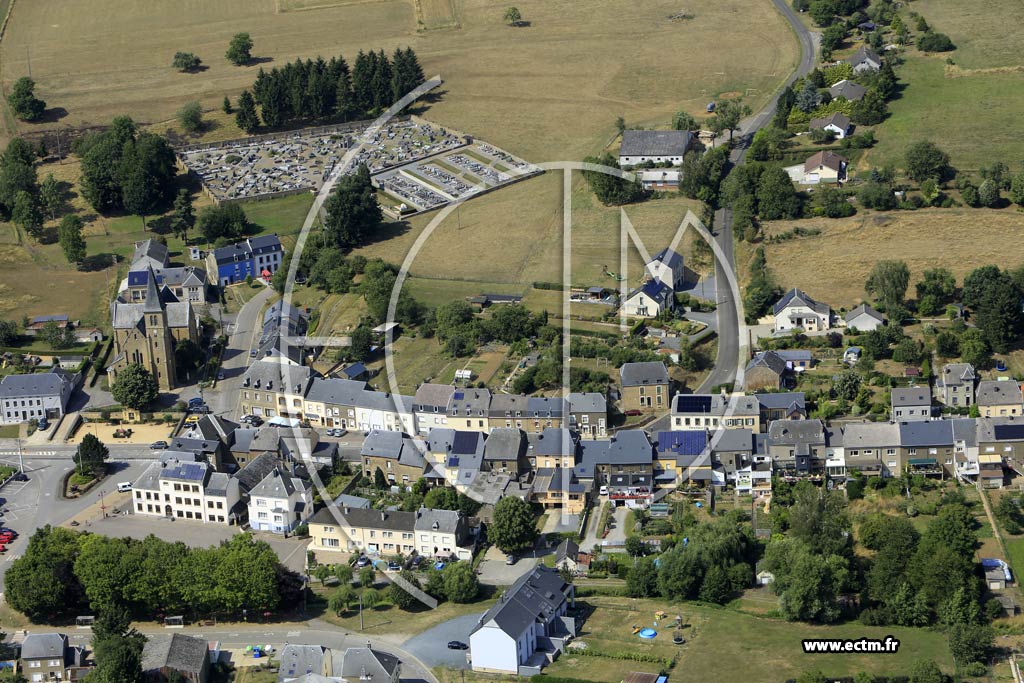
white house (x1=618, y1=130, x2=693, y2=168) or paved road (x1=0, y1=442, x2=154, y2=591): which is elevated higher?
white house (x1=618, y1=130, x2=693, y2=168)

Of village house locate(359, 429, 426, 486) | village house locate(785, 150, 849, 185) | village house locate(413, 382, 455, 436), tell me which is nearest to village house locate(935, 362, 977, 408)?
village house locate(413, 382, 455, 436)

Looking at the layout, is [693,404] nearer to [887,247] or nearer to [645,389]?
[645,389]

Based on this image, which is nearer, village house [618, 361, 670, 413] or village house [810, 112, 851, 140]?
village house [618, 361, 670, 413]

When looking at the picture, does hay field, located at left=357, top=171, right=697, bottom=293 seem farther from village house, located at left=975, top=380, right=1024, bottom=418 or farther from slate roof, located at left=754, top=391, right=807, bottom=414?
village house, located at left=975, top=380, right=1024, bottom=418

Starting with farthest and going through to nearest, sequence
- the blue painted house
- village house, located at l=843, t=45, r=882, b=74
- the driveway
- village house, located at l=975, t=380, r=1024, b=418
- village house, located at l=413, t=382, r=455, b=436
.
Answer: village house, located at l=843, t=45, r=882, b=74
the blue painted house
village house, located at l=413, t=382, r=455, b=436
village house, located at l=975, t=380, r=1024, b=418
the driveway

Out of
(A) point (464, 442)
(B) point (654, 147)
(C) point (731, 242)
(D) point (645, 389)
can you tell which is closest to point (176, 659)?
(A) point (464, 442)

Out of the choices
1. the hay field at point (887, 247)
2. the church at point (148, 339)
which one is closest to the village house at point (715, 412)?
the hay field at point (887, 247)

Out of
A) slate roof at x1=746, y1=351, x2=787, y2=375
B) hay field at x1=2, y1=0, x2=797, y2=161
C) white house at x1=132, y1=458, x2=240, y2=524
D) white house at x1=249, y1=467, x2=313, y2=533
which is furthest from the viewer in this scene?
hay field at x1=2, y1=0, x2=797, y2=161

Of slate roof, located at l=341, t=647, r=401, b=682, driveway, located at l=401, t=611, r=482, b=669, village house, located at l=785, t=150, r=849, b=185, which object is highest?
village house, located at l=785, t=150, r=849, b=185
